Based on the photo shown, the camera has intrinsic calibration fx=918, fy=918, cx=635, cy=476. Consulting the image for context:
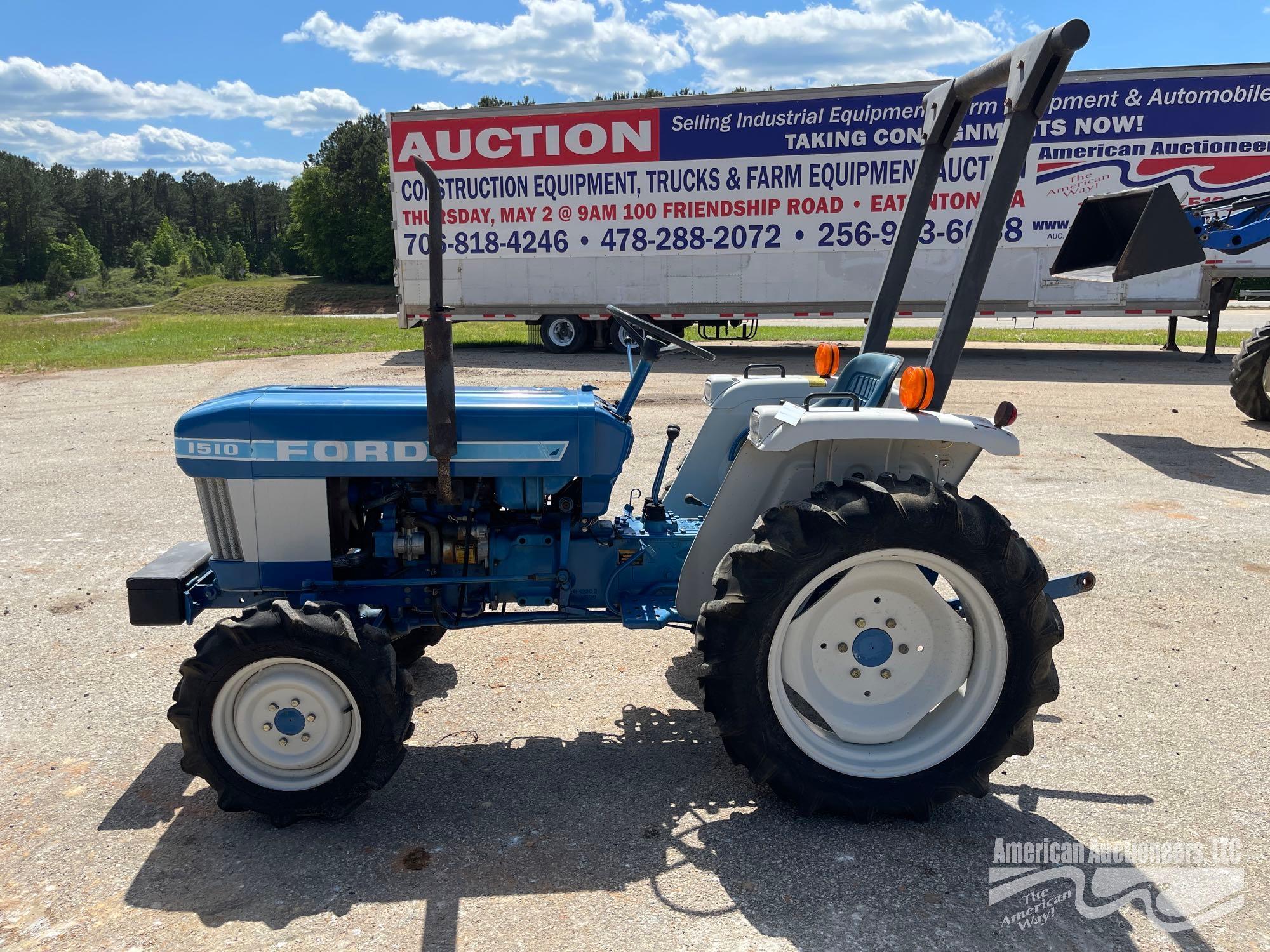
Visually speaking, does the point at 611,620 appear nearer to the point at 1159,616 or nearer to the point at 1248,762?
the point at 1248,762

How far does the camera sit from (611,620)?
3.52 m

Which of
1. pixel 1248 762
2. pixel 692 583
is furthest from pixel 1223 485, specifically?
pixel 692 583

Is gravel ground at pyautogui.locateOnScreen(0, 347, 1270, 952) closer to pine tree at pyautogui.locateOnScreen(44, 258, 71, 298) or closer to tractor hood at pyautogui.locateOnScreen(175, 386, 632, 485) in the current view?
tractor hood at pyautogui.locateOnScreen(175, 386, 632, 485)

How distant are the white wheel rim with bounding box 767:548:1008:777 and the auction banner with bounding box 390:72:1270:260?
1268cm

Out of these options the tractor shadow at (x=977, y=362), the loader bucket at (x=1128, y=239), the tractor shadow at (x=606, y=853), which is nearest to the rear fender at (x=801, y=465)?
the tractor shadow at (x=606, y=853)

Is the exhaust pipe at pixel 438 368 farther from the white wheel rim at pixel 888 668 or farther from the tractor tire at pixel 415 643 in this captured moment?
the white wheel rim at pixel 888 668

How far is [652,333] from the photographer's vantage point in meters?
3.71

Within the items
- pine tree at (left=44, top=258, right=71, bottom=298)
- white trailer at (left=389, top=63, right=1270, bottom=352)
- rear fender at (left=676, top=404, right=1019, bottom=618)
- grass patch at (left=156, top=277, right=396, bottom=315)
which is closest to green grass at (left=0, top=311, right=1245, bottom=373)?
white trailer at (left=389, top=63, right=1270, bottom=352)

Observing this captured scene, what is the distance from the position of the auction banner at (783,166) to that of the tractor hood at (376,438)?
1281 cm

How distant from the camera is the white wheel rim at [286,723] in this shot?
2.91 m

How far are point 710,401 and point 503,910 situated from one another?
8.03ft

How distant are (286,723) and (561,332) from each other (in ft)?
48.5

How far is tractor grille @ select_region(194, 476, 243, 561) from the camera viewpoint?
3256 millimetres

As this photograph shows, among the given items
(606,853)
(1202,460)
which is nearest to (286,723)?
(606,853)
